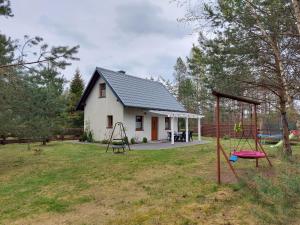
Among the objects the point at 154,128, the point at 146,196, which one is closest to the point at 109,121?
the point at 154,128

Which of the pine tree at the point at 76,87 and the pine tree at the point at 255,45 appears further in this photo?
the pine tree at the point at 76,87

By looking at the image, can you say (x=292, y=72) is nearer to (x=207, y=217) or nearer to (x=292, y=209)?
(x=292, y=209)

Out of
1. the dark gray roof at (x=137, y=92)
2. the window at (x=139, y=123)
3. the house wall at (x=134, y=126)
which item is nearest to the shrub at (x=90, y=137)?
the dark gray roof at (x=137, y=92)

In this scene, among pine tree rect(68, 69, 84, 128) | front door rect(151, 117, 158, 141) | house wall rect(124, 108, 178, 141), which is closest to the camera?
house wall rect(124, 108, 178, 141)

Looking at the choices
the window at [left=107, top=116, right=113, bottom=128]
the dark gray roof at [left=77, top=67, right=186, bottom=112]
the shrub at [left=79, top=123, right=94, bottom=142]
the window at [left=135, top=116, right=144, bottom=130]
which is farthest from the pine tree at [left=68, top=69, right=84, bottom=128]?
the window at [left=135, top=116, right=144, bottom=130]

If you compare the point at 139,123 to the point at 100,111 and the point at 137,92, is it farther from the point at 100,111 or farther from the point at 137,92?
the point at 100,111

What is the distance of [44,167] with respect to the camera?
394 inches

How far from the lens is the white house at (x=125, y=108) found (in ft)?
60.5

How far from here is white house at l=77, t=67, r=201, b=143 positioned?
1845 cm

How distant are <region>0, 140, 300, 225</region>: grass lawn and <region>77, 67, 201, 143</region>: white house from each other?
9.18 metres

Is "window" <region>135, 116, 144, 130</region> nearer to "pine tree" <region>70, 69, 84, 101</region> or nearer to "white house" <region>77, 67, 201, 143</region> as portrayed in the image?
"white house" <region>77, 67, 201, 143</region>

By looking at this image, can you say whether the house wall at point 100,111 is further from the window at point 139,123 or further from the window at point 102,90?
the window at point 139,123

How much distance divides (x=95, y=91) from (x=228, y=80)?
13.0m

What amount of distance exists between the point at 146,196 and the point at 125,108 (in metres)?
12.7
